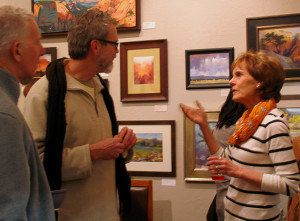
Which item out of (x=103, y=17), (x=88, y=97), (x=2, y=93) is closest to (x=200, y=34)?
(x=103, y=17)

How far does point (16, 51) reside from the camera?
2.87 feet

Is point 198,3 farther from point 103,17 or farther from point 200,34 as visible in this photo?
point 103,17

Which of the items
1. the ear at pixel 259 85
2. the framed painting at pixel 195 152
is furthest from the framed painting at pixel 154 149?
the ear at pixel 259 85

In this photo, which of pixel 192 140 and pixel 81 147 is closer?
pixel 81 147

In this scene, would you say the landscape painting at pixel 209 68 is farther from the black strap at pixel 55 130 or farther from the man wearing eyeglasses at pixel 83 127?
the black strap at pixel 55 130

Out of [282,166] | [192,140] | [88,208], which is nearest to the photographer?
[282,166]

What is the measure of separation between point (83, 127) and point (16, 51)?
557mm

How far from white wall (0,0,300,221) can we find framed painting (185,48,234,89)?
0.06 m

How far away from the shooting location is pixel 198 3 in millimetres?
2826

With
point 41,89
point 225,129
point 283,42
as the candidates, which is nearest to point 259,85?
point 225,129

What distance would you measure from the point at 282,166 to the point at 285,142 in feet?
0.35

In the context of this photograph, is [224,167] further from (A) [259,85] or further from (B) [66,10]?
(B) [66,10]

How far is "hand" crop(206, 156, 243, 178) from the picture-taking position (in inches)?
50.8

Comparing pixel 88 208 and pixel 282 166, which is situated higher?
pixel 282 166
